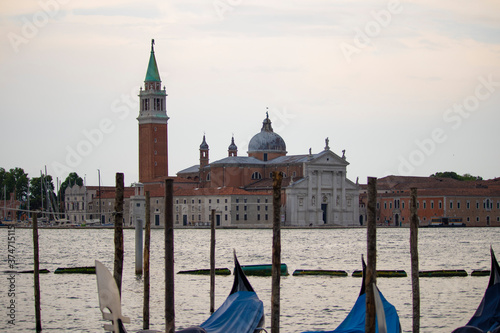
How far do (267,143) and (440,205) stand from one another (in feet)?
56.9

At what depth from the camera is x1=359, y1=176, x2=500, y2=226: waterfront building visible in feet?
265

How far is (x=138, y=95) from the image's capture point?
278 feet

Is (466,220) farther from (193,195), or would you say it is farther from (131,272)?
(131,272)

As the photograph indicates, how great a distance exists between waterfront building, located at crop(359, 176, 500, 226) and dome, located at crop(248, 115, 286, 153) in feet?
30.7

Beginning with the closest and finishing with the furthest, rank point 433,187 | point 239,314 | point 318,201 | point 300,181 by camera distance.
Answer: point 239,314, point 300,181, point 318,201, point 433,187

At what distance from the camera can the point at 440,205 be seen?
80.4 m

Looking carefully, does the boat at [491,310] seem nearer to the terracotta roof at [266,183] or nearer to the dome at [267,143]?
the terracotta roof at [266,183]

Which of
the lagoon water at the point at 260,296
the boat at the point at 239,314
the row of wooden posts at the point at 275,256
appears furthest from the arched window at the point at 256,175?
the boat at the point at 239,314

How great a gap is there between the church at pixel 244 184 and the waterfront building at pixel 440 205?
4878 mm

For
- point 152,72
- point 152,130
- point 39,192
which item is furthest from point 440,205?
point 39,192

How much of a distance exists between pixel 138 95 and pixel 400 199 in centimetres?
2598

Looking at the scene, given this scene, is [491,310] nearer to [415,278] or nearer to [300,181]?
[415,278]

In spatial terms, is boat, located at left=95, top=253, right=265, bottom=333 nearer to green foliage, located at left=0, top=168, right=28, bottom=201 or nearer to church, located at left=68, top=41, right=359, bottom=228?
church, located at left=68, top=41, right=359, bottom=228

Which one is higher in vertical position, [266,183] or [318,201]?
[266,183]
